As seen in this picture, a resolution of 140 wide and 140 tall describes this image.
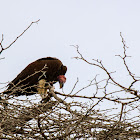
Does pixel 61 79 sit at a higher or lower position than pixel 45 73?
lower

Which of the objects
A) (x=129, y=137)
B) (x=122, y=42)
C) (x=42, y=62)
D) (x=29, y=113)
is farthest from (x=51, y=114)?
(x=42, y=62)

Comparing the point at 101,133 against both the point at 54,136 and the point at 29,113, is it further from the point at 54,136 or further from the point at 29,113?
the point at 29,113

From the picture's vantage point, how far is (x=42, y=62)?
638 cm

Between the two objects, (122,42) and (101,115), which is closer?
(122,42)

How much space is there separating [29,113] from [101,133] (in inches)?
40.3

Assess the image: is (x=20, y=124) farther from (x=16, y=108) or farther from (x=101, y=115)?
(x=101, y=115)

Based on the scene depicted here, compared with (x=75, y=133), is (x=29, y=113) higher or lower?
higher

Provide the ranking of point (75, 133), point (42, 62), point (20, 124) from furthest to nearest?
point (42, 62) < point (20, 124) < point (75, 133)

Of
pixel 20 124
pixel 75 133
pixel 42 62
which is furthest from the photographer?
pixel 42 62

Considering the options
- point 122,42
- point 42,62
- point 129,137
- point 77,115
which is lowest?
point 129,137

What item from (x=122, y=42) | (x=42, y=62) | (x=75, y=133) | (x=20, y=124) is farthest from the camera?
(x=42, y=62)

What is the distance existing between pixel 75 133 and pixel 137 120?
860mm

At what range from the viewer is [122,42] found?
12.6 feet

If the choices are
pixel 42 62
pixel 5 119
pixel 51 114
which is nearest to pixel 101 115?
pixel 51 114
